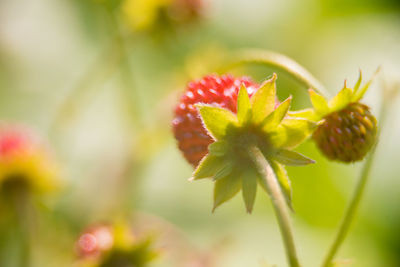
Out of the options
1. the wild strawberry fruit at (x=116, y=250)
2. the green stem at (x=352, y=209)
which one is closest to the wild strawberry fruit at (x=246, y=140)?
the green stem at (x=352, y=209)

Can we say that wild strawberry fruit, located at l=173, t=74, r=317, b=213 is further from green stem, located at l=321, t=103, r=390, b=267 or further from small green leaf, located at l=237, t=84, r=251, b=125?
green stem, located at l=321, t=103, r=390, b=267

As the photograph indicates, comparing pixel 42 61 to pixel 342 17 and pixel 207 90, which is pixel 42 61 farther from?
pixel 207 90

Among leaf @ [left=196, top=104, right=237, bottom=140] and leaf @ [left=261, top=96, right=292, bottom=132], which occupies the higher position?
leaf @ [left=196, top=104, right=237, bottom=140]

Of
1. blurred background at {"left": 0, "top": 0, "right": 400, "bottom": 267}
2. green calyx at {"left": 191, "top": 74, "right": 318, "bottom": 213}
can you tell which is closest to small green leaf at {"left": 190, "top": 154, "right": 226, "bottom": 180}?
green calyx at {"left": 191, "top": 74, "right": 318, "bottom": 213}

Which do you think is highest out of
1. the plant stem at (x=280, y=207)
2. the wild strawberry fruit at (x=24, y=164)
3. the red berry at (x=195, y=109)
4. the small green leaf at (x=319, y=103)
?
the wild strawberry fruit at (x=24, y=164)

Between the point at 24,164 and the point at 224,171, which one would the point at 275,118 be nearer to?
the point at 224,171

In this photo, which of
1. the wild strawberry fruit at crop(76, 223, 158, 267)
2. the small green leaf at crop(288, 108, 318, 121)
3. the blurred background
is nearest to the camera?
the small green leaf at crop(288, 108, 318, 121)

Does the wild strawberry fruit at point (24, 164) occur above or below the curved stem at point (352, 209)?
above

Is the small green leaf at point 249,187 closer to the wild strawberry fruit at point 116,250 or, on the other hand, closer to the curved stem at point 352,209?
the curved stem at point 352,209
